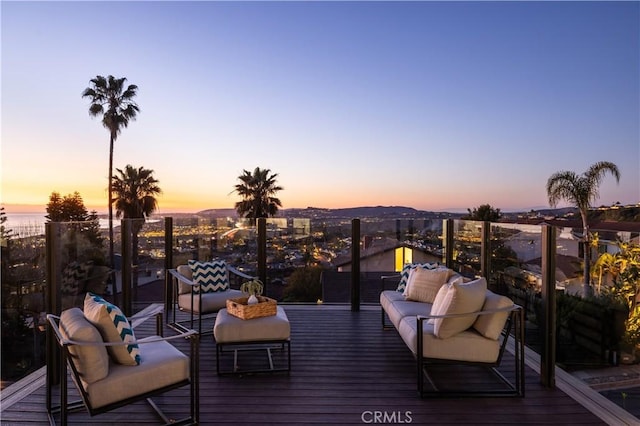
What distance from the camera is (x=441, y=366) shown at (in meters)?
3.32

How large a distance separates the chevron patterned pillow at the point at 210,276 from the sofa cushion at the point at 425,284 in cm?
241

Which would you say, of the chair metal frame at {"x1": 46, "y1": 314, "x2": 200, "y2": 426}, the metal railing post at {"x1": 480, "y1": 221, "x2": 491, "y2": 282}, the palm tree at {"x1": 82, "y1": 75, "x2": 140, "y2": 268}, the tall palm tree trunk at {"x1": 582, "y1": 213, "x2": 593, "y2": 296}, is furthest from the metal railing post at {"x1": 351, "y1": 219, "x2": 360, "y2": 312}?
the palm tree at {"x1": 82, "y1": 75, "x2": 140, "y2": 268}

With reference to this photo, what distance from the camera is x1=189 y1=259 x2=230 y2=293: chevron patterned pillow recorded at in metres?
4.73

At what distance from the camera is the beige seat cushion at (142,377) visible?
2004 millimetres

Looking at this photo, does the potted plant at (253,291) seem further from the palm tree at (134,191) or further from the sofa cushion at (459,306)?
the palm tree at (134,191)

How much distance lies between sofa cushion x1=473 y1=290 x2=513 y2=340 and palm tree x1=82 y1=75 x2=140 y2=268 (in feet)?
56.8

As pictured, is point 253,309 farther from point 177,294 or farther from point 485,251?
point 485,251

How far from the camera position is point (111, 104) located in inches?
642

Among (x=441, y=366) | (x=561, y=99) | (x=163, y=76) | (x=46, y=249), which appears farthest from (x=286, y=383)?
(x=561, y=99)

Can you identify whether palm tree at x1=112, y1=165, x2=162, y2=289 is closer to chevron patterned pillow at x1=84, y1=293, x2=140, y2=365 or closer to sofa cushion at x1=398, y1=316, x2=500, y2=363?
chevron patterned pillow at x1=84, y1=293, x2=140, y2=365

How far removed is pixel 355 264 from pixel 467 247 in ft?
5.44

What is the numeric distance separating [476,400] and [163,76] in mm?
8226

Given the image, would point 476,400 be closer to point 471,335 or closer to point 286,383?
point 471,335

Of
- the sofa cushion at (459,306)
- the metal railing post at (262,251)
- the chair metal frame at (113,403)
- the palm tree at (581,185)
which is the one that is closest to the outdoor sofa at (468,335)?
the sofa cushion at (459,306)
